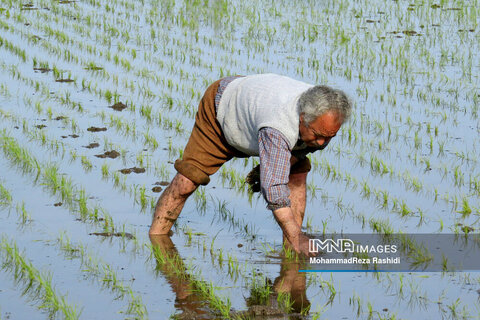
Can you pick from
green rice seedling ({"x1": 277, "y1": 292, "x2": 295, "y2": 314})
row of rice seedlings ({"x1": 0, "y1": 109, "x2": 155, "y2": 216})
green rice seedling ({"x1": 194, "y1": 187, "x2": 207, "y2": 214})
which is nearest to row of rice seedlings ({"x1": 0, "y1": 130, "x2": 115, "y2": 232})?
row of rice seedlings ({"x1": 0, "y1": 109, "x2": 155, "y2": 216})

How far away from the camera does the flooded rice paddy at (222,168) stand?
371cm

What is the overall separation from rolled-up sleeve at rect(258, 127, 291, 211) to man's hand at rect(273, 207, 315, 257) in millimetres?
39

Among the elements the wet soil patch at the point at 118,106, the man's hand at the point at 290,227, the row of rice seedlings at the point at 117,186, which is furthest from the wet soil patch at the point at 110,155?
the man's hand at the point at 290,227

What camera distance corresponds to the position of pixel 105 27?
10.2m

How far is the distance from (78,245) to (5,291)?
68 centimetres

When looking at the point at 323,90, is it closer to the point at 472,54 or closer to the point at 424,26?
the point at 472,54

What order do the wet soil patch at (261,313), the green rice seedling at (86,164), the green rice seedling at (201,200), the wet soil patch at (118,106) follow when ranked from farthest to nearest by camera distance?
the wet soil patch at (118,106) < the green rice seedling at (86,164) < the green rice seedling at (201,200) < the wet soil patch at (261,313)

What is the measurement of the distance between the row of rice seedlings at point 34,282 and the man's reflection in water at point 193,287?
45 centimetres

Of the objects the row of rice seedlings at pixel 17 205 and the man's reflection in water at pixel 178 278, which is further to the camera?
the row of rice seedlings at pixel 17 205

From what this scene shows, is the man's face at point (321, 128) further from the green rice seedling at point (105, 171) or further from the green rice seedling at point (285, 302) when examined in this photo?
the green rice seedling at point (105, 171)

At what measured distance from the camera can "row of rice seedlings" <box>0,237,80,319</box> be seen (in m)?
3.47

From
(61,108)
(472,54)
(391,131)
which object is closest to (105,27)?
(61,108)

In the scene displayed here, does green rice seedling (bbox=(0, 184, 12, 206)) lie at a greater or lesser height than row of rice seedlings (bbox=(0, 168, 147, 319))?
greater

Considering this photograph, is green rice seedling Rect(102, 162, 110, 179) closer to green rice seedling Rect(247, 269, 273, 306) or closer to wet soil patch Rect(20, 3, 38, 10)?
green rice seedling Rect(247, 269, 273, 306)
